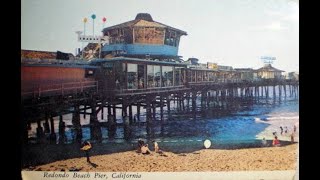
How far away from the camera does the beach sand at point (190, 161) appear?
280 centimetres

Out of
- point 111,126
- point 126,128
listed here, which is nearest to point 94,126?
point 111,126

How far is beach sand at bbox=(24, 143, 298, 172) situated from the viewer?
2.80m

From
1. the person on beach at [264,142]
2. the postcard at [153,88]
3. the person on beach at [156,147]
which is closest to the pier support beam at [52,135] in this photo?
the postcard at [153,88]

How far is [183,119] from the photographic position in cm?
290

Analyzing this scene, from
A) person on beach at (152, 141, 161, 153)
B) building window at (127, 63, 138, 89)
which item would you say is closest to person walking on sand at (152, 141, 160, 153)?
person on beach at (152, 141, 161, 153)

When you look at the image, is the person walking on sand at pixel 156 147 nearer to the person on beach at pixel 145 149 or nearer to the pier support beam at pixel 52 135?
the person on beach at pixel 145 149

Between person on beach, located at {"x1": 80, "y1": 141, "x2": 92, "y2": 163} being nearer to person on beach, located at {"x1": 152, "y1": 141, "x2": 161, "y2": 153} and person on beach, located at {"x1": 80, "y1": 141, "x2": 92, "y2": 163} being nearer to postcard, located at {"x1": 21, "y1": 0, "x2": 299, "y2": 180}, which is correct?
postcard, located at {"x1": 21, "y1": 0, "x2": 299, "y2": 180}

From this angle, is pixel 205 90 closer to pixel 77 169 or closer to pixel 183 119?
pixel 183 119

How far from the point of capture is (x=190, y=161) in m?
2.83

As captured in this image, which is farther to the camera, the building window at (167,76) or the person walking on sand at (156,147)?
the building window at (167,76)

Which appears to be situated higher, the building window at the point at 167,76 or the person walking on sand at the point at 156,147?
the building window at the point at 167,76

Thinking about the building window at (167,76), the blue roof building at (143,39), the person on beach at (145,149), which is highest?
the blue roof building at (143,39)
